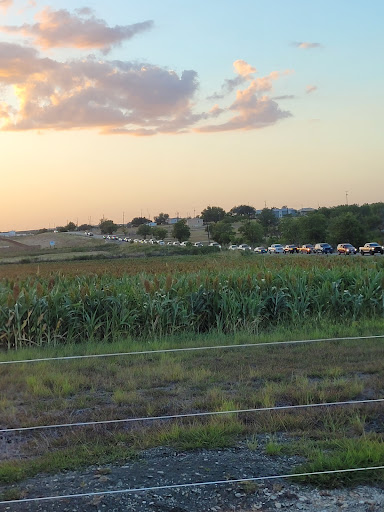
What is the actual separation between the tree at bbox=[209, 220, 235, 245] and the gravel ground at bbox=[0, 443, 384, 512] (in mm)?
105909

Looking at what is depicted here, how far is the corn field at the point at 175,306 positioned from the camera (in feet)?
29.7

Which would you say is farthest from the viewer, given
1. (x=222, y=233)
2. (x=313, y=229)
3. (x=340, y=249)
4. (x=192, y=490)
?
(x=222, y=233)

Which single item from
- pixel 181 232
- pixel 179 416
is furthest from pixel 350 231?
pixel 179 416

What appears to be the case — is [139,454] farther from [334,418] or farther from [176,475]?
[334,418]

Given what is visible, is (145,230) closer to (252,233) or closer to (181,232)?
(181,232)

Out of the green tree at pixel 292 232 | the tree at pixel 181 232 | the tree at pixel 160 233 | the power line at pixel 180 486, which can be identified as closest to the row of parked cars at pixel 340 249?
the green tree at pixel 292 232

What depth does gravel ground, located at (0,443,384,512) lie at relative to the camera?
9.85 feet

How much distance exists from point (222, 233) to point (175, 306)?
339 feet

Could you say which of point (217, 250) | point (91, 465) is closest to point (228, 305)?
point (91, 465)

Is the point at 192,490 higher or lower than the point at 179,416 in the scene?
lower

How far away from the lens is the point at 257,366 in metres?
3.84

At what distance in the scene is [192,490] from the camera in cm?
312

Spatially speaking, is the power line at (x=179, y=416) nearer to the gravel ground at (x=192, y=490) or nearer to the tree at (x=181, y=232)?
the gravel ground at (x=192, y=490)

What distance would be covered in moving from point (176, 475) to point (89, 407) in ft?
2.51
